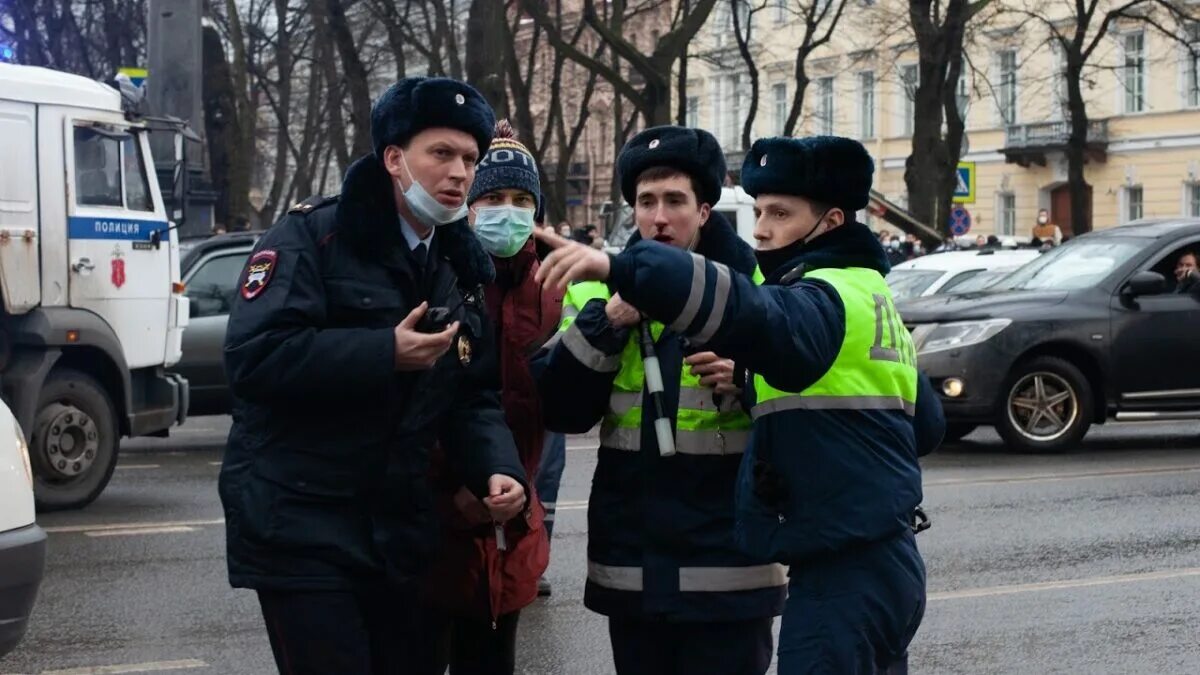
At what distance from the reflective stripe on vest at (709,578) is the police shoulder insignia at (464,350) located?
59 cm

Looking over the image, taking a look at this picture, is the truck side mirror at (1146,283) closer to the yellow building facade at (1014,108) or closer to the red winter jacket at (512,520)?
the red winter jacket at (512,520)

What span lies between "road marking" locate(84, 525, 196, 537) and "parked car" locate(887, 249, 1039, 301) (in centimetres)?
1027

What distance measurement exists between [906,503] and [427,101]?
4.44 ft

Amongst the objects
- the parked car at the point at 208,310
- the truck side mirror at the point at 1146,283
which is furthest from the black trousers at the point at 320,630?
the parked car at the point at 208,310

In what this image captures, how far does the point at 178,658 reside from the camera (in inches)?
295

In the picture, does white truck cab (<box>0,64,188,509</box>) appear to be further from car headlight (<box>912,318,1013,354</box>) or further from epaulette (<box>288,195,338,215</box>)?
epaulette (<box>288,195,338,215</box>)

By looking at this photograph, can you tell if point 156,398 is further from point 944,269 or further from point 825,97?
point 825,97

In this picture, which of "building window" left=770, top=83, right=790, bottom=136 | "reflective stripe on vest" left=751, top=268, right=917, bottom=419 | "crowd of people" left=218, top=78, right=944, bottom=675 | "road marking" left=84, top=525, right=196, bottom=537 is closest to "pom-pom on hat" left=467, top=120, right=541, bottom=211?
"crowd of people" left=218, top=78, right=944, bottom=675

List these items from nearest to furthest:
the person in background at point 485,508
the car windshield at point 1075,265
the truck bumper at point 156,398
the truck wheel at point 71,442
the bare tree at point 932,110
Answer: the person in background at point 485,508 → the truck wheel at point 71,442 → the truck bumper at point 156,398 → the car windshield at point 1075,265 → the bare tree at point 932,110

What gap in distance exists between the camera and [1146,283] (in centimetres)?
1452

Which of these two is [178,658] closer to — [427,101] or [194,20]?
[427,101]

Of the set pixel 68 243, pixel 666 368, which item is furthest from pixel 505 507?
pixel 68 243

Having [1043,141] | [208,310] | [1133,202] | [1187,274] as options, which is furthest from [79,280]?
[1043,141]

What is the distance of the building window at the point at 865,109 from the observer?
221ft
